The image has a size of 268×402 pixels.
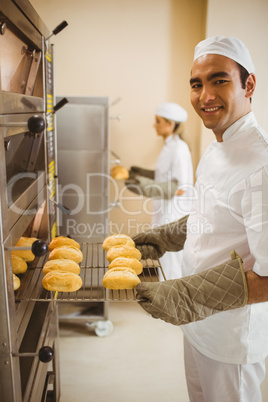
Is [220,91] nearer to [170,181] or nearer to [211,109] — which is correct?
[211,109]

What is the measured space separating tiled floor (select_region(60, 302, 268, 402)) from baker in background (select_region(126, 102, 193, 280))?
0.59 meters

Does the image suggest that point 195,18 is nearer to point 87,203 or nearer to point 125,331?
point 87,203

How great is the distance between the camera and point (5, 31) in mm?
1113

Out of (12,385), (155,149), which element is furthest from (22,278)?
(155,149)

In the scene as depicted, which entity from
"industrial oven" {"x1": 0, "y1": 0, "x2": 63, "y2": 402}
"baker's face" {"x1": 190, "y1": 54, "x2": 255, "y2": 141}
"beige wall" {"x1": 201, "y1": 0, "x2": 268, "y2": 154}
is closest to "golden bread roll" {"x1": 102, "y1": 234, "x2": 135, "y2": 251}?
"industrial oven" {"x1": 0, "y1": 0, "x2": 63, "y2": 402}

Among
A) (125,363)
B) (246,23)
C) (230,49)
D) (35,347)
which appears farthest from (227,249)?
(246,23)

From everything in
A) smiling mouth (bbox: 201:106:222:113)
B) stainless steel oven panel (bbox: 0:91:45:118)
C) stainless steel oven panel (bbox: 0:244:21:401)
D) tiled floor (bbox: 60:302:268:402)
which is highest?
smiling mouth (bbox: 201:106:222:113)

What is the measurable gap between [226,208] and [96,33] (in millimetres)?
2753

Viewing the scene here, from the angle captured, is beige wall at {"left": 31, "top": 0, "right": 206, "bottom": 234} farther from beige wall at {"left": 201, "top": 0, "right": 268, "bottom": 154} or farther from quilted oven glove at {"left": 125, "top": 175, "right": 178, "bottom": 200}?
quilted oven glove at {"left": 125, "top": 175, "right": 178, "bottom": 200}

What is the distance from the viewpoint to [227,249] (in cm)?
141

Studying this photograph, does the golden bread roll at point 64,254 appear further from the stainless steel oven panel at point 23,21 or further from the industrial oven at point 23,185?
the stainless steel oven panel at point 23,21

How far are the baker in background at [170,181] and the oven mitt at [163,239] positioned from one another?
1315 millimetres

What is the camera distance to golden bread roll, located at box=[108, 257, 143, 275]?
1.50 metres

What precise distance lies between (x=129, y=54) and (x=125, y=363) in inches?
110
